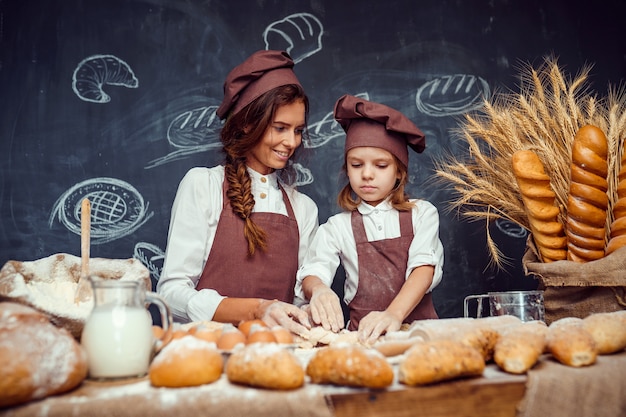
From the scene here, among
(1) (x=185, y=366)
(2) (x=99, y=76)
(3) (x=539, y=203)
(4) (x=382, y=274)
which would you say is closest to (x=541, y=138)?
(3) (x=539, y=203)

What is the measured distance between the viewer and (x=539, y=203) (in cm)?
198

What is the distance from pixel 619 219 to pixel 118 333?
1.71 metres

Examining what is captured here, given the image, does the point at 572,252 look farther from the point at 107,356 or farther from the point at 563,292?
the point at 107,356

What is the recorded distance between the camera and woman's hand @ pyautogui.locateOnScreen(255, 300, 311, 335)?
169 cm

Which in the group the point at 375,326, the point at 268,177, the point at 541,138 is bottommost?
the point at 375,326

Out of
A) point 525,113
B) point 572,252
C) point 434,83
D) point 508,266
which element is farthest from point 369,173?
point 508,266

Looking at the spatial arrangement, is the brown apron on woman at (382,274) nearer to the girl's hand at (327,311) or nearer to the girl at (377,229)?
the girl at (377,229)

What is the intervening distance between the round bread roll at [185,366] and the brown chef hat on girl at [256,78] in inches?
61.0

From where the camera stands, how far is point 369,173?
92.0 inches

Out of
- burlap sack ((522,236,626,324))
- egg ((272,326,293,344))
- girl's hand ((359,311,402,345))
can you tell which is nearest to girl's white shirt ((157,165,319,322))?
girl's hand ((359,311,402,345))

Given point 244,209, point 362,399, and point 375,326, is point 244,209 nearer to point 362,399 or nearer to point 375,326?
point 375,326

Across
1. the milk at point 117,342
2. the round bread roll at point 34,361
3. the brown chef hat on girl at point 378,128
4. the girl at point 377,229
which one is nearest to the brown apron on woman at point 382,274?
the girl at point 377,229

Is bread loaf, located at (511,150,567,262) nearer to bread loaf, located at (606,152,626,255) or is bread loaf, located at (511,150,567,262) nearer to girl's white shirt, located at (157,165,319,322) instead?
bread loaf, located at (606,152,626,255)

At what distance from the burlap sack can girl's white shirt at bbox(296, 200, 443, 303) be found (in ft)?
1.48
